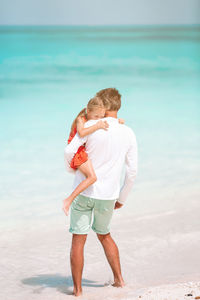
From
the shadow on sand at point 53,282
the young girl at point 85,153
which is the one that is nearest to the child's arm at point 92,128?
the young girl at point 85,153

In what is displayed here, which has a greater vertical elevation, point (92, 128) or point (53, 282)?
point (92, 128)

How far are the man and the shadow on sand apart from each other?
253 millimetres

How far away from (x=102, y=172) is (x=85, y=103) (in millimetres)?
6189

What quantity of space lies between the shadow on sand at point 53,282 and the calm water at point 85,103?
1.10 meters

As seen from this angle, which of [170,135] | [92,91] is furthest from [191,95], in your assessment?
[170,135]

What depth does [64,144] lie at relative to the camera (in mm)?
6246

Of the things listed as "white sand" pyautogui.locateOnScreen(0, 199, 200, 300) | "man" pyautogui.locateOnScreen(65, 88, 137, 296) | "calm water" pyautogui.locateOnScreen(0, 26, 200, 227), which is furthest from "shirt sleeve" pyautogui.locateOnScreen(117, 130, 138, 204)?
"calm water" pyautogui.locateOnScreen(0, 26, 200, 227)

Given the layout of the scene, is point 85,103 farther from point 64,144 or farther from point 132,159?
point 132,159

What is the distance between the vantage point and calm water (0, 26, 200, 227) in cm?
469

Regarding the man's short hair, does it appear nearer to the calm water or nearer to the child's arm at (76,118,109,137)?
the child's arm at (76,118,109,137)

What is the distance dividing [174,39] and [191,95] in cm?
400

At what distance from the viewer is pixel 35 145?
6.19 m

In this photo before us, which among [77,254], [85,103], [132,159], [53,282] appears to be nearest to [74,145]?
[132,159]

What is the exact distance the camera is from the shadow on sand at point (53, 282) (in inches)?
106
